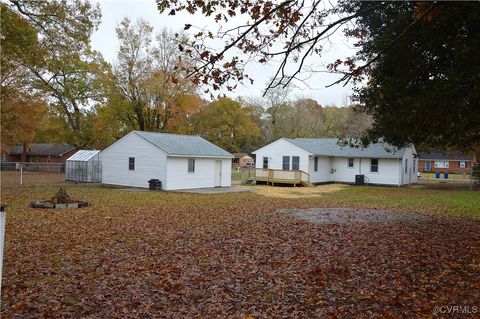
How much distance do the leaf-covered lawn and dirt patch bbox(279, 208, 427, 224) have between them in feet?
3.23

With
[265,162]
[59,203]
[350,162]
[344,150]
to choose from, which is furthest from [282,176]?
[59,203]

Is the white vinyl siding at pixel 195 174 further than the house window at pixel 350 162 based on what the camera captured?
No

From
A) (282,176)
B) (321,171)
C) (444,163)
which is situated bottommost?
(282,176)

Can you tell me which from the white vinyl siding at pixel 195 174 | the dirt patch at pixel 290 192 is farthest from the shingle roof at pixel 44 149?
the dirt patch at pixel 290 192

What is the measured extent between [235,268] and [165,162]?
65.4 ft

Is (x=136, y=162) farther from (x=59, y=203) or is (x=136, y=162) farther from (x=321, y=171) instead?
(x=321, y=171)

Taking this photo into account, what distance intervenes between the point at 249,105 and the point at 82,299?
59031mm

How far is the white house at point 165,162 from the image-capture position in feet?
89.8

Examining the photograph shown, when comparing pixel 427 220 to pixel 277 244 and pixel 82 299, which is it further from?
pixel 82 299

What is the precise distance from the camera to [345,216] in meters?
15.1

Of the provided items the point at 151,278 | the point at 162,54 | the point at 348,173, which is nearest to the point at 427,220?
the point at 151,278

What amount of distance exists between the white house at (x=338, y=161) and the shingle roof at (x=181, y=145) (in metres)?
6.98

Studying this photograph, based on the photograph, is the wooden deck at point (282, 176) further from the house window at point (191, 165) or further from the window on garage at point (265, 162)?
the house window at point (191, 165)

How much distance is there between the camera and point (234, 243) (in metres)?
9.99
